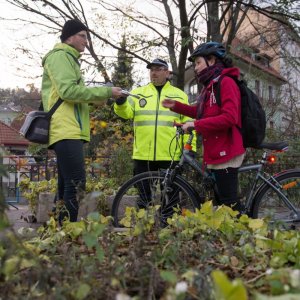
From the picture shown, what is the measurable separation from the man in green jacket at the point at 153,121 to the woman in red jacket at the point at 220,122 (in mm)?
769

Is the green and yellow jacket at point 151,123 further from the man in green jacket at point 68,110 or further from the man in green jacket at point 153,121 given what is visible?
the man in green jacket at point 68,110

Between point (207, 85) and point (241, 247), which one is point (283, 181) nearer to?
point (207, 85)

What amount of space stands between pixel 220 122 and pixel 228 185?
0.60 meters

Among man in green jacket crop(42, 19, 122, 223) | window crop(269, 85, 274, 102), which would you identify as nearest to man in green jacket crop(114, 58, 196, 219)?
man in green jacket crop(42, 19, 122, 223)

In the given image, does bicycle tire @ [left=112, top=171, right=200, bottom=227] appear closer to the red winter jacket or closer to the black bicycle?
the black bicycle

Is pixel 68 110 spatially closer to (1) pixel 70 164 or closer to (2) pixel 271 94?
(1) pixel 70 164

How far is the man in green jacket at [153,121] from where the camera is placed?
4922mm

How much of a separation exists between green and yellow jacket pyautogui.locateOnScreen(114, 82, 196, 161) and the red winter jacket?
818 millimetres

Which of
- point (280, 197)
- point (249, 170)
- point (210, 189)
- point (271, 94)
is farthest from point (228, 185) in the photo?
point (271, 94)

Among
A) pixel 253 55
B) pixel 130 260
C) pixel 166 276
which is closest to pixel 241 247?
pixel 130 260

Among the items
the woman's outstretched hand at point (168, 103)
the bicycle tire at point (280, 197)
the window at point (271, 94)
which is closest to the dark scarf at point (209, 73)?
the woman's outstretched hand at point (168, 103)

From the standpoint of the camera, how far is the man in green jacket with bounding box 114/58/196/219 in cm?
492

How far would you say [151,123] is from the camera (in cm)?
498

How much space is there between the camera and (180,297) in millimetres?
1288
